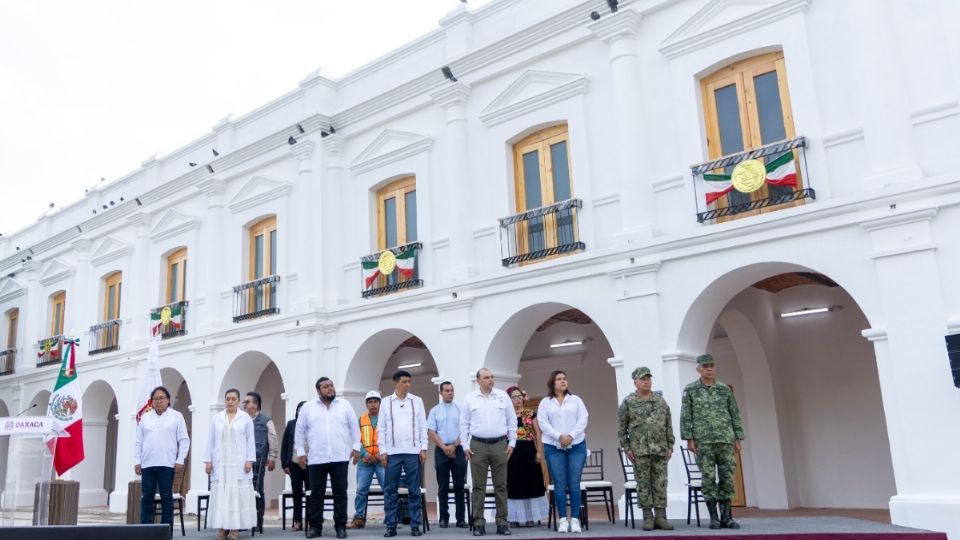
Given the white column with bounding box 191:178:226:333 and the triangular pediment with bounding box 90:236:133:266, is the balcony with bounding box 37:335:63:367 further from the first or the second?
the white column with bounding box 191:178:226:333

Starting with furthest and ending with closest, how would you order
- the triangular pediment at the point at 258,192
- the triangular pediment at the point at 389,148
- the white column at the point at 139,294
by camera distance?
the white column at the point at 139,294 < the triangular pediment at the point at 258,192 < the triangular pediment at the point at 389,148

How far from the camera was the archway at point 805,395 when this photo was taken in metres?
11.7

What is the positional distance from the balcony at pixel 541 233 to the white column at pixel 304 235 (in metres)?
3.77

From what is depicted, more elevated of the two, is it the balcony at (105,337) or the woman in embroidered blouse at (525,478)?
the balcony at (105,337)

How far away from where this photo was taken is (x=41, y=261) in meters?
21.5

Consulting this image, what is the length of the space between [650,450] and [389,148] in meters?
7.69

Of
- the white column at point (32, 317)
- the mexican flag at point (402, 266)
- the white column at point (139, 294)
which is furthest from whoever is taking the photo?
the white column at point (32, 317)

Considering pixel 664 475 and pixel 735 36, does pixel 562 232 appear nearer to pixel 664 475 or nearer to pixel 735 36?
pixel 735 36

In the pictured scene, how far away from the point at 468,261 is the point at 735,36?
479 cm

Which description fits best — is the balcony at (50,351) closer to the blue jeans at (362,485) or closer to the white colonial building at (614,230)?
the white colonial building at (614,230)

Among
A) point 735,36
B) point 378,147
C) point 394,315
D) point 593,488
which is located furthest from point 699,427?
point 378,147

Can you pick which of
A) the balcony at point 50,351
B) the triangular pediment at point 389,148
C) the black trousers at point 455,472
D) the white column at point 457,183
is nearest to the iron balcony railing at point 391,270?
the white column at point 457,183

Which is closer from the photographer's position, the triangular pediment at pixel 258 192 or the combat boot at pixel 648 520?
the combat boot at pixel 648 520

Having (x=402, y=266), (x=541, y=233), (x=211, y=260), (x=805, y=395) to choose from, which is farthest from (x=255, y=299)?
(x=805, y=395)
